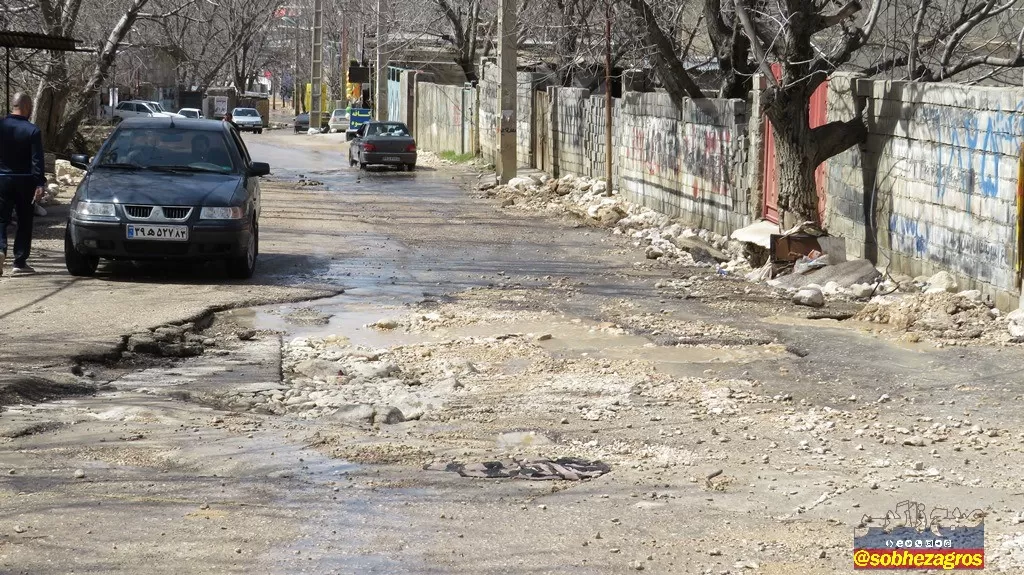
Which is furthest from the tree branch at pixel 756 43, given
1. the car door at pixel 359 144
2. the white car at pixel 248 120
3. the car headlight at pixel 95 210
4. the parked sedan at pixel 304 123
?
the parked sedan at pixel 304 123

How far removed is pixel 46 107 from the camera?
2338 cm

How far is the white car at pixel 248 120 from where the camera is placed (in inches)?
2726

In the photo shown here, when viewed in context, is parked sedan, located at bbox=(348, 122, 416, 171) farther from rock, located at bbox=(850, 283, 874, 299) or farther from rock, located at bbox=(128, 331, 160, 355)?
rock, located at bbox=(128, 331, 160, 355)

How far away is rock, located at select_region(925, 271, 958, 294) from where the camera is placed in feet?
37.3

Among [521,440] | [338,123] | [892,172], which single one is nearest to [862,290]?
[892,172]

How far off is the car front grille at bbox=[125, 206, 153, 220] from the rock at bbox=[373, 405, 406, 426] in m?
5.47

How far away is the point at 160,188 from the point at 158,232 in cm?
53

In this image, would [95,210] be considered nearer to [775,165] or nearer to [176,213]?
[176,213]

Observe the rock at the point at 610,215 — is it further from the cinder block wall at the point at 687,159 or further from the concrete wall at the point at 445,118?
the concrete wall at the point at 445,118

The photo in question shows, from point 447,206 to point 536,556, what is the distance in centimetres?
1893

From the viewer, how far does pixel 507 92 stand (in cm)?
2906

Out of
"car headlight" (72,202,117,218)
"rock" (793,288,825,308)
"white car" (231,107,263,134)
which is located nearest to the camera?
"rock" (793,288,825,308)

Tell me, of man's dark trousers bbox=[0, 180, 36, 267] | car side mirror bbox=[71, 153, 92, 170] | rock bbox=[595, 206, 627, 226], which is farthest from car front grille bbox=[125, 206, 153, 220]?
rock bbox=[595, 206, 627, 226]

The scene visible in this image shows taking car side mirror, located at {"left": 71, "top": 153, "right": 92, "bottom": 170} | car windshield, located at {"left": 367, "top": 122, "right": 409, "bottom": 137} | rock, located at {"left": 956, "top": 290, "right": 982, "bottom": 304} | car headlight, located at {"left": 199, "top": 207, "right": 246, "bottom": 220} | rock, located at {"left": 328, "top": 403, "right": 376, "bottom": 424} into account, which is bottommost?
rock, located at {"left": 328, "top": 403, "right": 376, "bottom": 424}
